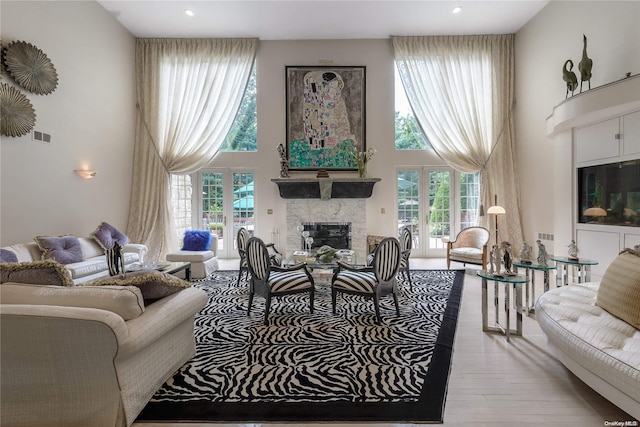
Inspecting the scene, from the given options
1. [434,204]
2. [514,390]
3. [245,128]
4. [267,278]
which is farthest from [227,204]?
[514,390]

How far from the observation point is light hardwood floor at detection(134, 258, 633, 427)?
2035 mm

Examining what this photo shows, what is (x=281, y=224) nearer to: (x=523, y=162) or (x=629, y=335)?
(x=523, y=162)

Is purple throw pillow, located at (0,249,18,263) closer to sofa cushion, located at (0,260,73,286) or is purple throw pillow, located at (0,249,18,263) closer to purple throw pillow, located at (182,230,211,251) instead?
sofa cushion, located at (0,260,73,286)

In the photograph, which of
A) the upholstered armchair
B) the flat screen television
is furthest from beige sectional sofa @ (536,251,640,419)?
the upholstered armchair

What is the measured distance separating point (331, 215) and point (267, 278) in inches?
143

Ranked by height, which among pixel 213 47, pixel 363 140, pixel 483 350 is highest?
pixel 213 47

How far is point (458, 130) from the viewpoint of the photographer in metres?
7.12

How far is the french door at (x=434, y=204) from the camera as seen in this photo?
24.5 ft

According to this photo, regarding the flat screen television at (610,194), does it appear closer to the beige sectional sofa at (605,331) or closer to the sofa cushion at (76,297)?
the beige sectional sofa at (605,331)

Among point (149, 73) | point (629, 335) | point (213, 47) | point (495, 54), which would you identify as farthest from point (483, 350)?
point (149, 73)

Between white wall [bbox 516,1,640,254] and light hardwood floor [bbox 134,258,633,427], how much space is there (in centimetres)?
359

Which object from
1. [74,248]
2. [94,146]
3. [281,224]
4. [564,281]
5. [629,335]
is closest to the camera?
[629,335]

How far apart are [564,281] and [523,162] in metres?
3.44

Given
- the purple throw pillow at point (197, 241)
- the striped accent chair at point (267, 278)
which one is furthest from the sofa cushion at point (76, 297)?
the purple throw pillow at point (197, 241)
